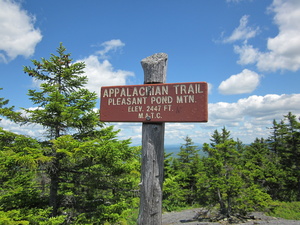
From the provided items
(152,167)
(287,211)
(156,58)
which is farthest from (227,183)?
(156,58)

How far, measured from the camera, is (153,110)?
132 inches

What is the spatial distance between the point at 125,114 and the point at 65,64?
7.96 metres

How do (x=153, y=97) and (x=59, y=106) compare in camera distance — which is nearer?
(x=153, y=97)

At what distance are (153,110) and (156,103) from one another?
0.40 feet

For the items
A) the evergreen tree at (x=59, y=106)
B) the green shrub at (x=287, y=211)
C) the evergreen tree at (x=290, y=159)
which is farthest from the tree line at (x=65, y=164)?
the evergreen tree at (x=290, y=159)

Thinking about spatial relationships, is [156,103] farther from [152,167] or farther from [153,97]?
[152,167]

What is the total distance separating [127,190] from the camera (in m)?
7.51

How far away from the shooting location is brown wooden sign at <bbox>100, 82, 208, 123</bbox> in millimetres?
3170

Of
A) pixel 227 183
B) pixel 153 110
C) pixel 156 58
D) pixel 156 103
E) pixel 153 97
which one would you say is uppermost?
pixel 156 58

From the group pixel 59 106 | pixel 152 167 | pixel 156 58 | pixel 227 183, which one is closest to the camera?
pixel 152 167

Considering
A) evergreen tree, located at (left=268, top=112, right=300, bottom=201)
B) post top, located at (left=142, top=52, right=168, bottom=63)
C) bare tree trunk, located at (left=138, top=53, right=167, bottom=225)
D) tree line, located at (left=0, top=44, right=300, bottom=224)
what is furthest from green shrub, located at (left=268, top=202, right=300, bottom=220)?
post top, located at (left=142, top=52, right=168, bottom=63)

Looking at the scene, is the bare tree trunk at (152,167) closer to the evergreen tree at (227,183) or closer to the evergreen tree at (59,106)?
the evergreen tree at (59,106)

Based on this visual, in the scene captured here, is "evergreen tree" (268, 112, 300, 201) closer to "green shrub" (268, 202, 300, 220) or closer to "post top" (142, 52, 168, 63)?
"green shrub" (268, 202, 300, 220)

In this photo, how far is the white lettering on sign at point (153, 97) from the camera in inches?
127
